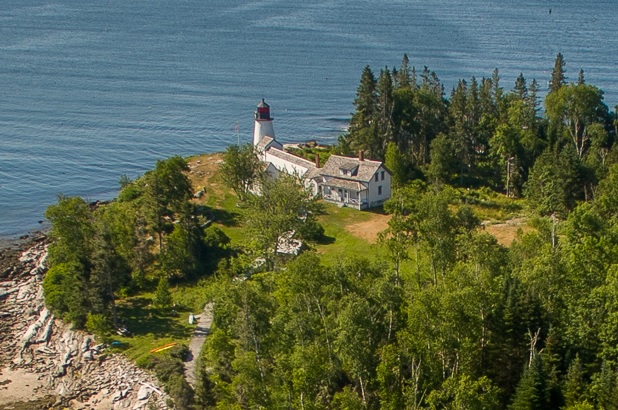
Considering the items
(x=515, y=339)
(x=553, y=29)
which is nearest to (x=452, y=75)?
(x=553, y=29)

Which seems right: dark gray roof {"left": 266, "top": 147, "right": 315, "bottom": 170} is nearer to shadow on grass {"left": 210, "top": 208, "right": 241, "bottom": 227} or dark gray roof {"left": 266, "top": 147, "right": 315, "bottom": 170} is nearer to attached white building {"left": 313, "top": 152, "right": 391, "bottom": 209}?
attached white building {"left": 313, "top": 152, "right": 391, "bottom": 209}

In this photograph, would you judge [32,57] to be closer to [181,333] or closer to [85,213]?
[85,213]

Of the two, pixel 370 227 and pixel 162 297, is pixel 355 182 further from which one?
pixel 162 297

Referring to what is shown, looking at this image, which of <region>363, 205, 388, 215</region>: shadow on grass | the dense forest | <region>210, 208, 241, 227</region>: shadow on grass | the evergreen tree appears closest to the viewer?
the dense forest

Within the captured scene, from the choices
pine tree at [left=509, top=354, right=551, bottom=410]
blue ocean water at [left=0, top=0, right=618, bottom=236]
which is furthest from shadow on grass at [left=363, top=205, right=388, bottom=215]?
pine tree at [left=509, top=354, right=551, bottom=410]

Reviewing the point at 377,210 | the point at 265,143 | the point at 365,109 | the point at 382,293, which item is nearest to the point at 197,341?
the point at 382,293

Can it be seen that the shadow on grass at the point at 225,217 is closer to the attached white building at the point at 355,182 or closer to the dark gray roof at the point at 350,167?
the attached white building at the point at 355,182
